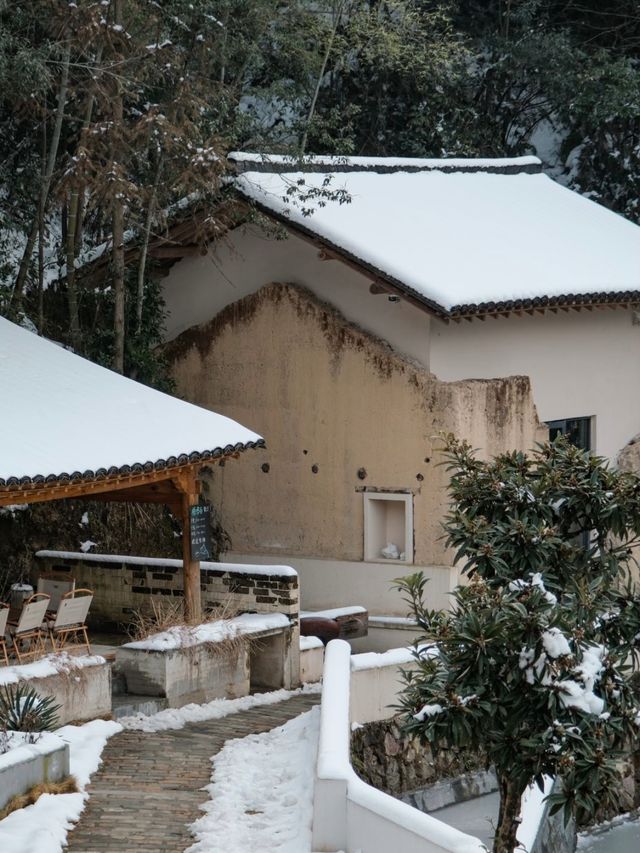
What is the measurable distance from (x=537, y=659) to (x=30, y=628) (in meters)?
6.91

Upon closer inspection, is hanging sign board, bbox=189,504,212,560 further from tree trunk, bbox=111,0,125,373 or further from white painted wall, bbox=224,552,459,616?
tree trunk, bbox=111,0,125,373

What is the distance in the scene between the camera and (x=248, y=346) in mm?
18406

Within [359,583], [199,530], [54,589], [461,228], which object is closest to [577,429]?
[461,228]

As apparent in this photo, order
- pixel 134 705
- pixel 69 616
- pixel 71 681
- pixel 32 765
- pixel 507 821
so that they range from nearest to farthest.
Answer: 1. pixel 507 821
2. pixel 32 765
3. pixel 71 681
4. pixel 134 705
5. pixel 69 616

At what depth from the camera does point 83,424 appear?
12.9 meters

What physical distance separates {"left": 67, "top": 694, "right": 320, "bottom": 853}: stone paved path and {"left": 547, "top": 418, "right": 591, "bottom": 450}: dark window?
7201 mm

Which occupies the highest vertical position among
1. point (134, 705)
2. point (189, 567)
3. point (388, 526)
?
point (388, 526)

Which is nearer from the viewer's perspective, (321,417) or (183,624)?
(183,624)

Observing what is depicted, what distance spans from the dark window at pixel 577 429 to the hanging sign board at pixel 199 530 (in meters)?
6.49

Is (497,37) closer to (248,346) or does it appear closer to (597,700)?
(248,346)

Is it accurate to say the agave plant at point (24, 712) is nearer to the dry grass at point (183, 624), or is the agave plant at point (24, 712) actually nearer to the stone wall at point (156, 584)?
the dry grass at point (183, 624)

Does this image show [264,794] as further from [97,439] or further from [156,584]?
[156,584]

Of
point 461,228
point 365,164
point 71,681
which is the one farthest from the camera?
point 365,164

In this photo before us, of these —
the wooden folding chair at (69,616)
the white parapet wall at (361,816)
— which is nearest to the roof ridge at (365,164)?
the wooden folding chair at (69,616)
